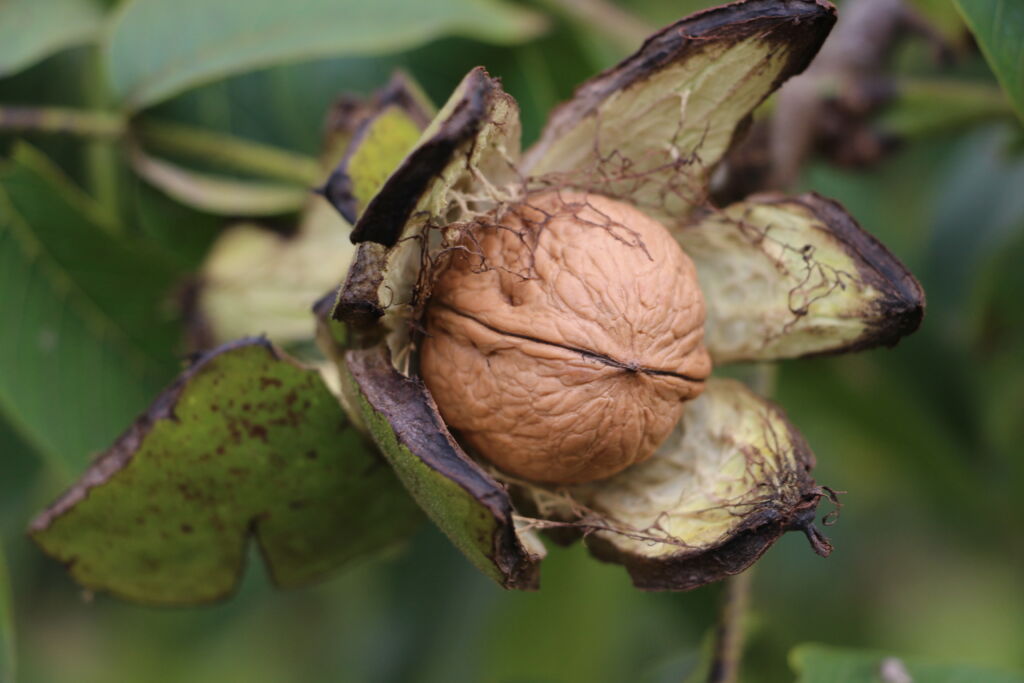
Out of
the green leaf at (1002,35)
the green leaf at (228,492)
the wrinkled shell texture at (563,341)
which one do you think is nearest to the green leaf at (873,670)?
the wrinkled shell texture at (563,341)

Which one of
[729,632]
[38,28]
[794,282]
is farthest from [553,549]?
[38,28]

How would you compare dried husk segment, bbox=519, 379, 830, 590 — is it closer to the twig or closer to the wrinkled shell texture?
the wrinkled shell texture

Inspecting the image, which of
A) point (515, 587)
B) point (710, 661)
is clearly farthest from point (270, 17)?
point (710, 661)

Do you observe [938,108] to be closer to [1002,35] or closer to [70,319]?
[1002,35]

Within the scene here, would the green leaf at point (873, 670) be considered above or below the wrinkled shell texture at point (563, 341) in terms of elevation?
below

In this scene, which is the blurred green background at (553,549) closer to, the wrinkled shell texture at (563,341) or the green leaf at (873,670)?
the green leaf at (873,670)
